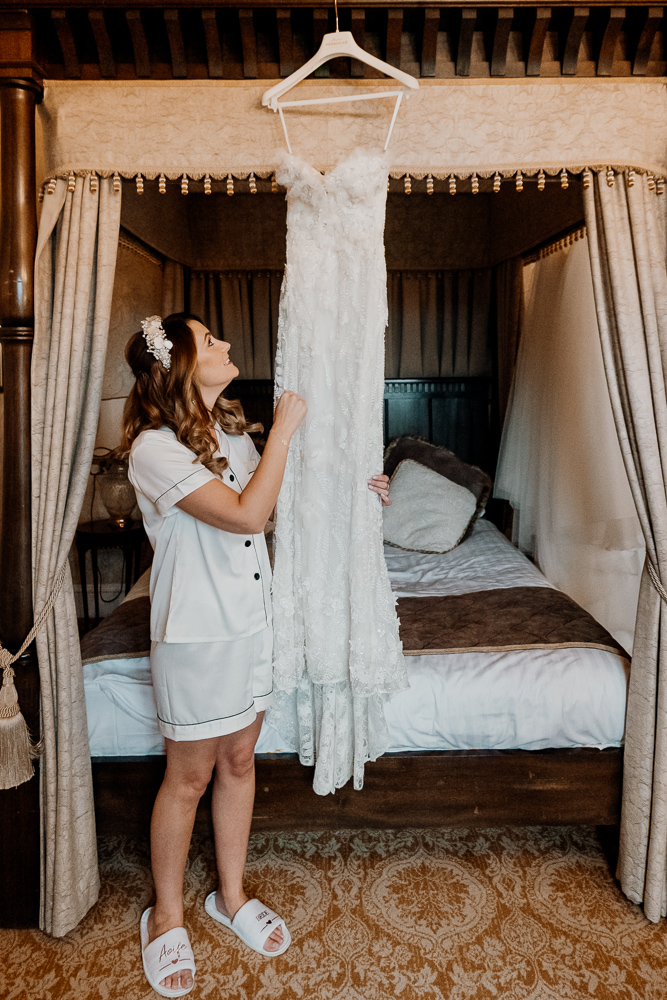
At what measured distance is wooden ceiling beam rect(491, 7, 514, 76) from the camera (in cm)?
187

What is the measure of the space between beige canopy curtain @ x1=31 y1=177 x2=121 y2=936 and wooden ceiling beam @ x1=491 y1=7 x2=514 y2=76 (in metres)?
1.11

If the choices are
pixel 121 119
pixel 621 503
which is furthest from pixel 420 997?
pixel 121 119

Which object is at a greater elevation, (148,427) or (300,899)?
(148,427)

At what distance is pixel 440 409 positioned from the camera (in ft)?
15.0

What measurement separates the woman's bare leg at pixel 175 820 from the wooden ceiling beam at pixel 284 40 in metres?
1.84

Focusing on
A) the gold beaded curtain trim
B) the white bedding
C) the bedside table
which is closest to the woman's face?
the gold beaded curtain trim

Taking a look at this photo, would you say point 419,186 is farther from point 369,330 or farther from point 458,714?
point 458,714

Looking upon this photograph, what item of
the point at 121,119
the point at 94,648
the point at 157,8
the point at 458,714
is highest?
the point at 157,8

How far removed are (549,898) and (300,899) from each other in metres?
0.75

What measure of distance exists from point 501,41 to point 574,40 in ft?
0.66

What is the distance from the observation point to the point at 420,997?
1.74 m

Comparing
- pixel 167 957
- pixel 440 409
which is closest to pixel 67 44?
pixel 167 957

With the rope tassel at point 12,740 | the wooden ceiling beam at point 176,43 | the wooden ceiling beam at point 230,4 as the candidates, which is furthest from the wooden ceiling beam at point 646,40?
the rope tassel at point 12,740

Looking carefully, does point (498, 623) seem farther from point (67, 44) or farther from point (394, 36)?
point (67, 44)
